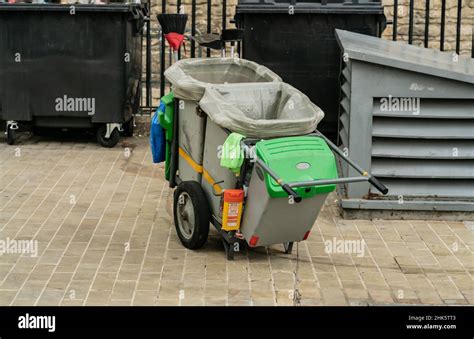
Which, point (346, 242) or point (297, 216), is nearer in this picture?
point (297, 216)

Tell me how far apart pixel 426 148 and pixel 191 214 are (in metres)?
2.03

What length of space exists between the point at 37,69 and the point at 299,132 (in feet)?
13.1

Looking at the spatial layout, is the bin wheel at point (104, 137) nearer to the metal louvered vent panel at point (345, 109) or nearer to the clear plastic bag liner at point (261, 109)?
the metal louvered vent panel at point (345, 109)

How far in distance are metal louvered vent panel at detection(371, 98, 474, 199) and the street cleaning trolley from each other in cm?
108

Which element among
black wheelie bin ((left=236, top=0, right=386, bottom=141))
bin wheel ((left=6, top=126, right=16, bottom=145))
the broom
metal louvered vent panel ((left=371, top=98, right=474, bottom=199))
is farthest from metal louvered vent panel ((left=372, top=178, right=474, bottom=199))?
bin wheel ((left=6, top=126, right=16, bottom=145))

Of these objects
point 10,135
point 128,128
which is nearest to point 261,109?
point 128,128

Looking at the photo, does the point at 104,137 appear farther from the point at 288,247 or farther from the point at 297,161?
the point at 297,161

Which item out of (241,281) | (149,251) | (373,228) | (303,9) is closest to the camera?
(241,281)

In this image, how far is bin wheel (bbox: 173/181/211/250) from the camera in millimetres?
6820

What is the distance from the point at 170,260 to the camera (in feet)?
22.4

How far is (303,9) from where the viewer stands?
379 inches

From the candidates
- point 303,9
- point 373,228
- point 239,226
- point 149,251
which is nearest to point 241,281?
point 239,226

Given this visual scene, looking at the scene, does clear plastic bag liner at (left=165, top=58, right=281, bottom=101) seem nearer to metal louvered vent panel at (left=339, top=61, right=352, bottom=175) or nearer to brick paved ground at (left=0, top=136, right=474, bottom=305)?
metal louvered vent panel at (left=339, top=61, right=352, bottom=175)

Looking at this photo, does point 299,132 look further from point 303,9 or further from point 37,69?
point 37,69
